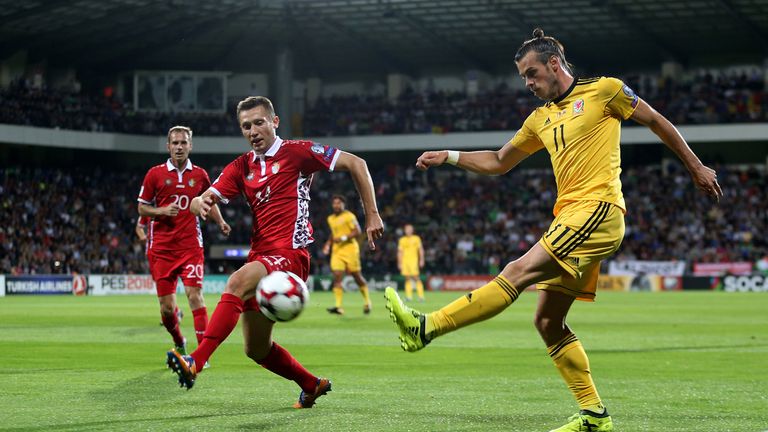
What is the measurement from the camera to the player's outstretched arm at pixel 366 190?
303 inches

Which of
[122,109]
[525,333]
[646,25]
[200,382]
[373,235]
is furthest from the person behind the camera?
[122,109]

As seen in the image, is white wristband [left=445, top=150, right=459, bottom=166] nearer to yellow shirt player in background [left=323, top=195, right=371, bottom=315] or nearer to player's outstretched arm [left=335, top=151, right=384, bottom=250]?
player's outstretched arm [left=335, top=151, right=384, bottom=250]

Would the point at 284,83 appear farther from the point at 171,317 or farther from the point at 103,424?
the point at 103,424

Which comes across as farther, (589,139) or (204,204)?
(204,204)

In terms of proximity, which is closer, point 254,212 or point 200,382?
point 254,212

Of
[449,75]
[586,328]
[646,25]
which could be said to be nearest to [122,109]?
[449,75]

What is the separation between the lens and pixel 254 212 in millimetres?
8289

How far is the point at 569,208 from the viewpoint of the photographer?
21.9 ft

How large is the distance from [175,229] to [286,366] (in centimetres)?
541

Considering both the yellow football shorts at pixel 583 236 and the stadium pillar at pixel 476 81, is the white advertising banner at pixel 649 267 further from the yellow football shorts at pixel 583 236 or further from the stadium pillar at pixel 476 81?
the yellow football shorts at pixel 583 236

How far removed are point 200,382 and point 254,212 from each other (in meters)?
2.77

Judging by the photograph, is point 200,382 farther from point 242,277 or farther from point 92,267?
point 92,267

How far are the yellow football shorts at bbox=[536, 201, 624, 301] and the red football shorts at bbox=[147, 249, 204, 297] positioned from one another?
285 inches

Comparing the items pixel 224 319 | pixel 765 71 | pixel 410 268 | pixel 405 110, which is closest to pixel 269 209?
pixel 224 319
